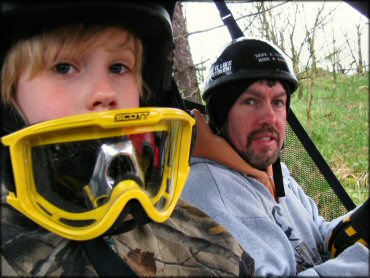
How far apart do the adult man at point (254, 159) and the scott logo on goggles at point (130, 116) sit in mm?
770

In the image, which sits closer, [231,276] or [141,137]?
[141,137]

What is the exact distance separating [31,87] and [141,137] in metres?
0.32

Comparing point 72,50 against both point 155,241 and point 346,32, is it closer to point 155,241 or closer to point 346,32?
point 155,241

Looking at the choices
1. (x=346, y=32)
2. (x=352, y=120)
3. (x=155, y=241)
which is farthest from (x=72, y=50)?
(x=352, y=120)

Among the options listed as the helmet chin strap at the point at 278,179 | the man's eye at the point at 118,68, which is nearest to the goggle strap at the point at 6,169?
the man's eye at the point at 118,68

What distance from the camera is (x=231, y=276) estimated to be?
4.56 ft

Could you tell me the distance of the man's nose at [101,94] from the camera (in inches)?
47.4

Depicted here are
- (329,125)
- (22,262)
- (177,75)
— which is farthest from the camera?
(177,75)

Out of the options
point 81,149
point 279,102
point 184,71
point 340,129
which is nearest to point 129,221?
point 81,149

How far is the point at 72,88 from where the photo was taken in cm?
121

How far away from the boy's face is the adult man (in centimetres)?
80

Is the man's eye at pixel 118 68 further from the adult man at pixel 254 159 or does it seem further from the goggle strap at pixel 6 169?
the adult man at pixel 254 159

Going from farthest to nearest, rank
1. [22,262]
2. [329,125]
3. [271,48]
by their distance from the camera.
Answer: [271,48] < [329,125] < [22,262]

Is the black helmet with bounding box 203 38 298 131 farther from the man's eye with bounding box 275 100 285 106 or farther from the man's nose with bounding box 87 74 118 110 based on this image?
the man's nose with bounding box 87 74 118 110
